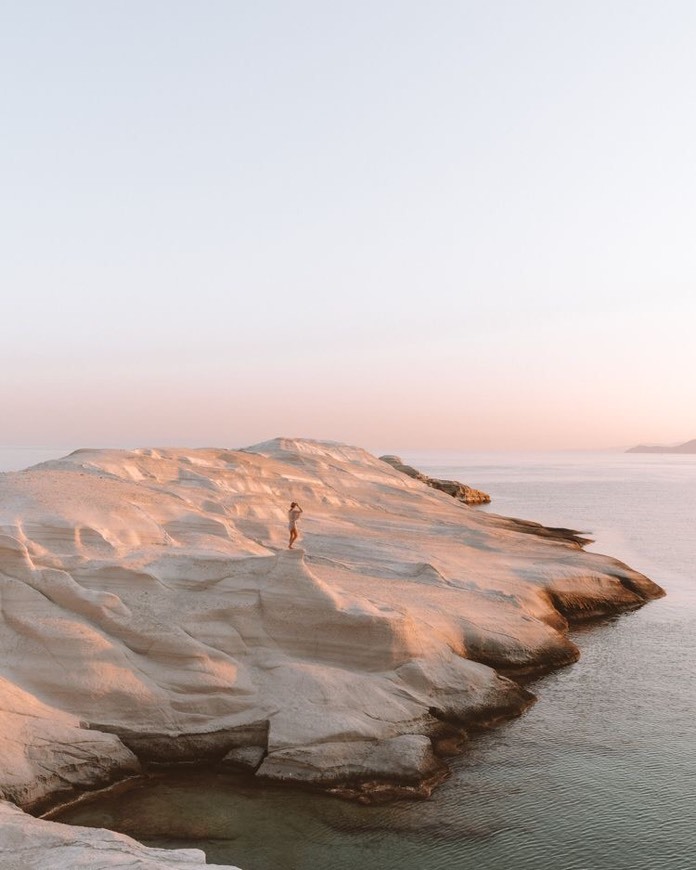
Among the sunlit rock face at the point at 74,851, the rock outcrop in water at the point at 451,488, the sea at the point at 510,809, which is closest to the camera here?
the sunlit rock face at the point at 74,851

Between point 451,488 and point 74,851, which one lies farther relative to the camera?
point 451,488

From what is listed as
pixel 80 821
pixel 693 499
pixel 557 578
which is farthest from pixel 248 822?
pixel 693 499

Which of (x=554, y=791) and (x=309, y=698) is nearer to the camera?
(x=554, y=791)

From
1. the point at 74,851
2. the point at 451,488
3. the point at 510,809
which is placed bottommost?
the point at 510,809

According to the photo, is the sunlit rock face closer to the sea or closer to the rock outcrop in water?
the sea

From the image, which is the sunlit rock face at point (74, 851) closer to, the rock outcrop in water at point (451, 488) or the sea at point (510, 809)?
the sea at point (510, 809)

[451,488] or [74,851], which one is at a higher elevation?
[74,851]

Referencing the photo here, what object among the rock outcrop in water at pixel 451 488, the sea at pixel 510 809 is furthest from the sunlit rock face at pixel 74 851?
the rock outcrop in water at pixel 451 488

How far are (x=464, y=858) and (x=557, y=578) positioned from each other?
2753 centimetres

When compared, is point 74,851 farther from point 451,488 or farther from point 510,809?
point 451,488

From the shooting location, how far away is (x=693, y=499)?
13588 centimetres

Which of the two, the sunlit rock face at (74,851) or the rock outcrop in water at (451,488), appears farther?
the rock outcrop in water at (451,488)

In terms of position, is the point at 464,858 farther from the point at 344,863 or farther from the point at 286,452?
the point at 286,452

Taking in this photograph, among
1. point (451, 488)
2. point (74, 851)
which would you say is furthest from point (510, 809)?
point (451, 488)
